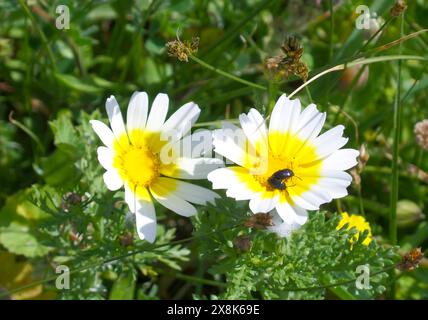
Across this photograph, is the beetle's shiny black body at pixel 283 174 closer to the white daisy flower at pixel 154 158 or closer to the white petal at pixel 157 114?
the white daisy flower at pixel 154 158

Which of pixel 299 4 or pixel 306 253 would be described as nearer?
pixel 306 253

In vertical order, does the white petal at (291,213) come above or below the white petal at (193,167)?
below

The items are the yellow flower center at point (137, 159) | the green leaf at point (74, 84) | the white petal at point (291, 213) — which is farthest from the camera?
the green leaf at point (74, 84)

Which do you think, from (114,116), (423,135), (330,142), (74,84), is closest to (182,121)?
(114,116)

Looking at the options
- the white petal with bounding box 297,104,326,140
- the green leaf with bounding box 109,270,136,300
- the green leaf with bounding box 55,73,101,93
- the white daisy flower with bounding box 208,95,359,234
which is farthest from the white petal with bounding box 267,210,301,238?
the green leaf with bounding box 55,73,101,93

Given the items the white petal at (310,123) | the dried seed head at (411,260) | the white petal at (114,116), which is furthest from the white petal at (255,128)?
the dried seed head at (411,260)

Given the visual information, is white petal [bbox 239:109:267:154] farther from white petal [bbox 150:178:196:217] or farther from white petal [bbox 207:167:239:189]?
white petal [bbox 150:178:196:217]

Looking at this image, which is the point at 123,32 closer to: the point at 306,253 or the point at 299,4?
the point at 299,4
